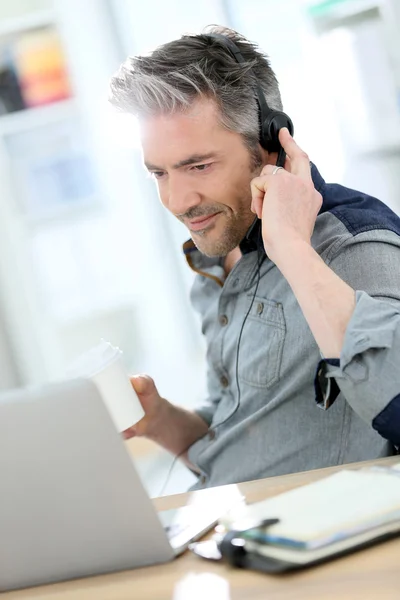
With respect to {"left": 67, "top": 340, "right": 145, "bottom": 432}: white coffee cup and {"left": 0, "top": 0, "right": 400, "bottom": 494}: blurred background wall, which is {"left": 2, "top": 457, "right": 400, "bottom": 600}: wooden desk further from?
{"left": 0, "top": 0, "right": 400, "bottom": 494}: blurred background wall

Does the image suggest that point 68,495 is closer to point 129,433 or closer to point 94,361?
point 94,361

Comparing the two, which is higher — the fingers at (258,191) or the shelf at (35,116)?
the shelf at (35,116)

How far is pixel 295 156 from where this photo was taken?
1.44 metres

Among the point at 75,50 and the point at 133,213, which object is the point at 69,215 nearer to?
the point at 133,213

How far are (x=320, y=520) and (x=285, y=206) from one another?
0.57m

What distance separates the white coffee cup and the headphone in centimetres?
51

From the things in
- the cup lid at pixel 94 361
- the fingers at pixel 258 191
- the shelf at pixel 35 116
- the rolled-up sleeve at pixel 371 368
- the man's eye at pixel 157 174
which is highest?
the shelf at pixel 35 116

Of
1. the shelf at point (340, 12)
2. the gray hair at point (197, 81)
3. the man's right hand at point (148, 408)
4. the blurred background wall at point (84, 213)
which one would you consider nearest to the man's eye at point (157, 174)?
the gray hair at point (197, 81)

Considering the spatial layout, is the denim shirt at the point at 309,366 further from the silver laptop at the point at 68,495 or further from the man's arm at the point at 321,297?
the silver laptop at the point at 68,495

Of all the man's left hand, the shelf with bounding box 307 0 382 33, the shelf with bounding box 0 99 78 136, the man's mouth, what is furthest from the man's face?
the shelf with bounding box 0 99 78 136

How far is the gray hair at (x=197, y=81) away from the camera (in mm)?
1499

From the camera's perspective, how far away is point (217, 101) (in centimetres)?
150

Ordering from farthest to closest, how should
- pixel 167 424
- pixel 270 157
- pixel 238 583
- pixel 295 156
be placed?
pixel 167 424
pixel 270 157
pixel 295 156
pixel 238 583

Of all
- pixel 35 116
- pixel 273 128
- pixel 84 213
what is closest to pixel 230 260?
pixel 273 128
